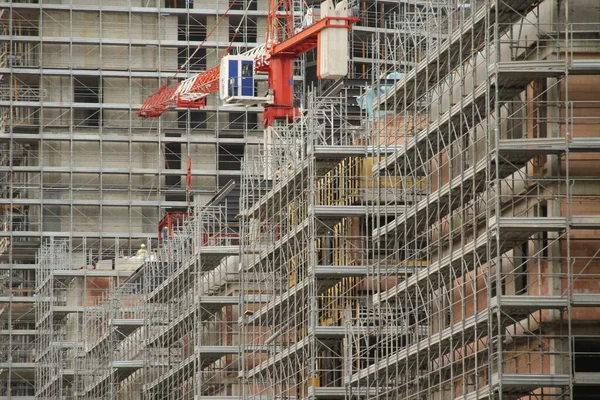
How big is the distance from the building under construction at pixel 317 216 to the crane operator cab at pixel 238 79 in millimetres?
8541

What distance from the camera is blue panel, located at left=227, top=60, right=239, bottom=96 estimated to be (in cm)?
10181

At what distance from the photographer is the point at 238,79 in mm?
101875

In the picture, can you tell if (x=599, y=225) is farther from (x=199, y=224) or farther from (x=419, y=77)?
(x=199, y=224)

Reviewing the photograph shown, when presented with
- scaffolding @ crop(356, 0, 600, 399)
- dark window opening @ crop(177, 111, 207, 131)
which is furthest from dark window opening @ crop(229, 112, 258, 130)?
scaffolding @ crop(356, 0, 600, 399)

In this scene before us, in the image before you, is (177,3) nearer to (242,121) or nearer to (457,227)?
(242,121)

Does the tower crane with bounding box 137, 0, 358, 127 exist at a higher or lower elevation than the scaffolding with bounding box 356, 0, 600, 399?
higher

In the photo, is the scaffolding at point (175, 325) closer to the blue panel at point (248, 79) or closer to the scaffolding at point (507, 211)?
the blue panel at point (248, 79)

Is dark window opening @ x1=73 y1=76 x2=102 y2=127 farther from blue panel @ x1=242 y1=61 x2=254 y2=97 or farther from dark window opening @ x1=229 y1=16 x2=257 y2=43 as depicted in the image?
blue panel @ x1=242 y1=61 x2=254 y2=97

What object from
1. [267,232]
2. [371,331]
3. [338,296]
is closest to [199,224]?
[267,232]

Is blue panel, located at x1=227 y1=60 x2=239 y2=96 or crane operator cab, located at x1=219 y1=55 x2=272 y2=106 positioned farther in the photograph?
blue panel, located at x1=227 y1=60 x2=239 y2=96

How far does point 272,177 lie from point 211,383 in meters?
11.6

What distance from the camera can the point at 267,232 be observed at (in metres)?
69.8

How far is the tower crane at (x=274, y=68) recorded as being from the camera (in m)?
88.9

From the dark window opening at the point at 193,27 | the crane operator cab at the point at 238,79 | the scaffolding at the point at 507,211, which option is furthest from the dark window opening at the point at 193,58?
the scaffolding at the point at 507,211
